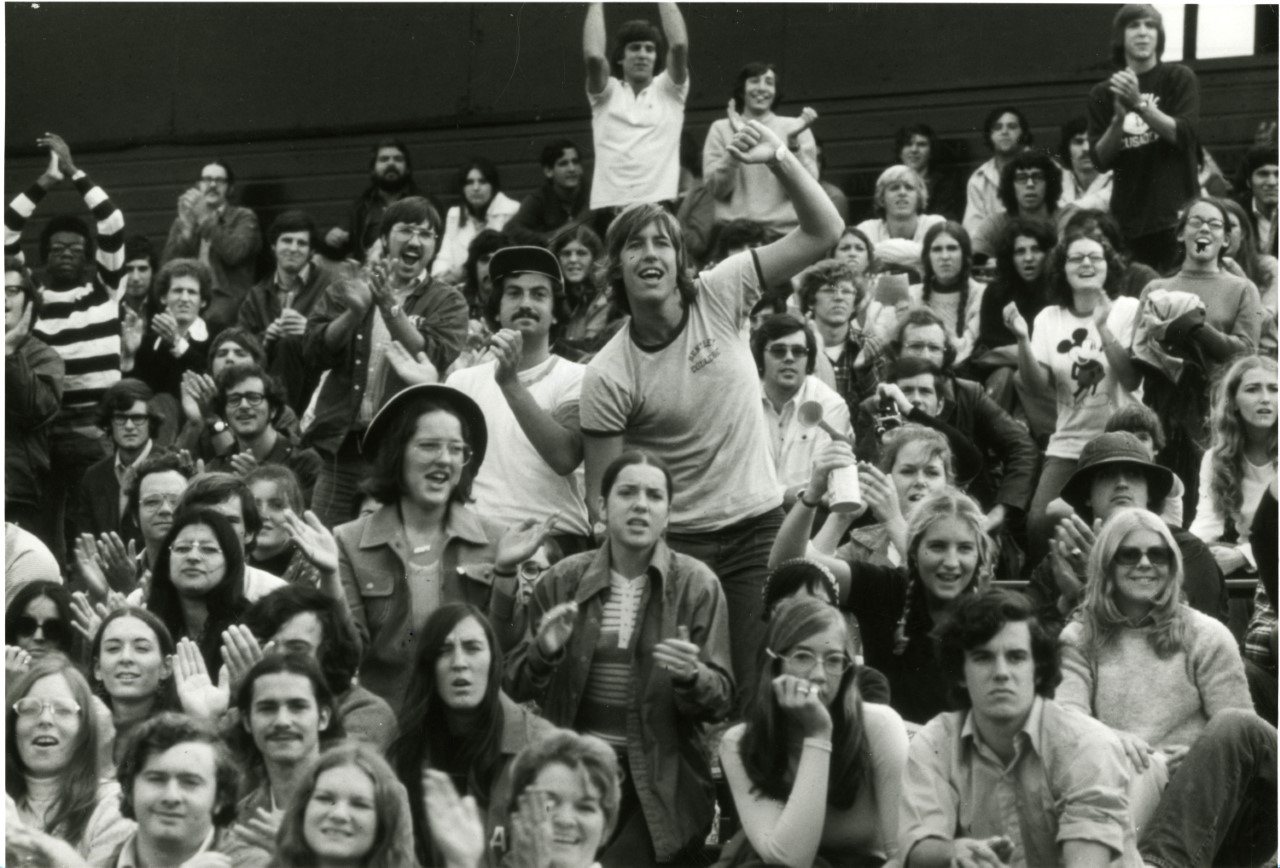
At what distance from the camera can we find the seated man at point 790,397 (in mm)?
7633

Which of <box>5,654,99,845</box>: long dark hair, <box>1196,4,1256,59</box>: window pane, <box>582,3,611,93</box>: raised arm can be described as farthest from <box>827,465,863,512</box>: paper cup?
<box>1196,4,1256,59</box>: window pane

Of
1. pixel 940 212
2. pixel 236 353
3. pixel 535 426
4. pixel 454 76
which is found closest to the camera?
pixel 535 426

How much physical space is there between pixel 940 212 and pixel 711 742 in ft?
18.8

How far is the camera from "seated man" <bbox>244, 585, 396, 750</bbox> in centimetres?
550

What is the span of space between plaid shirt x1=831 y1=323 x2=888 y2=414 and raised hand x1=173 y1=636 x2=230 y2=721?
11.2 feet

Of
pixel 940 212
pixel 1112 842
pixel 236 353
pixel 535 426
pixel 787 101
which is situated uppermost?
pixel 787 101

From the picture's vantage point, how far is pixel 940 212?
11164 mm

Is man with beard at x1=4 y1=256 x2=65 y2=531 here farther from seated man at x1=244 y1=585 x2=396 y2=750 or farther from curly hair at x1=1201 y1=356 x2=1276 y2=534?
curly hair at x1=1201 y1=356 x2=1276 y2=534

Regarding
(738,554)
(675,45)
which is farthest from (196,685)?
(675,45)

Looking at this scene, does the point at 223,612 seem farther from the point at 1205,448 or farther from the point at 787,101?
the point at 787,101

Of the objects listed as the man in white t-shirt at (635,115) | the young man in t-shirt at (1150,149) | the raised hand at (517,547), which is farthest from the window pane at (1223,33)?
the raised hand at (517,547)

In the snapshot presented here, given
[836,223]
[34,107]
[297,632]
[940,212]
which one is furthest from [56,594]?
[34,107]

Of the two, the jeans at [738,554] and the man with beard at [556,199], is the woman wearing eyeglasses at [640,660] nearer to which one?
the jeans at [738,554]

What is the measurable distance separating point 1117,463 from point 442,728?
2390mm
